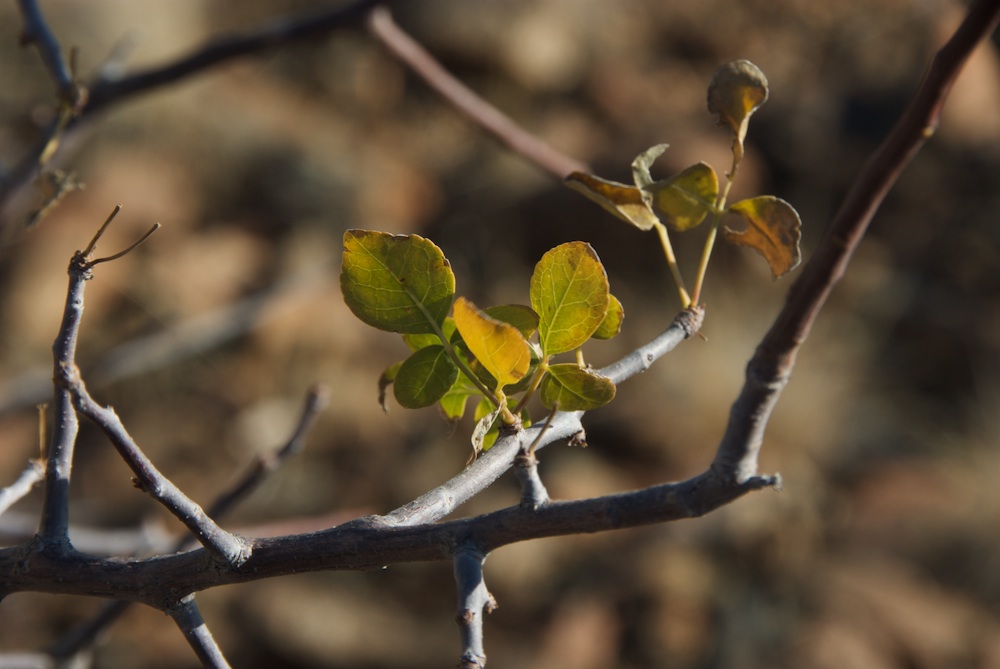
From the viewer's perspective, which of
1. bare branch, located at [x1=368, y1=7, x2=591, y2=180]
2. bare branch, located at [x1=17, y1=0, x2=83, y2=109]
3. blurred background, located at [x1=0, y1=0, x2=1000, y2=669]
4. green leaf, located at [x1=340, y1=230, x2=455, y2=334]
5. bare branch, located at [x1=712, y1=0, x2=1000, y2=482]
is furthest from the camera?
blurred background, located at [x1=0, y1=0, x2=1000, y2=669]

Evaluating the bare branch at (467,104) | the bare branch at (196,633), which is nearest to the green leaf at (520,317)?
the bare branch at (196,633)

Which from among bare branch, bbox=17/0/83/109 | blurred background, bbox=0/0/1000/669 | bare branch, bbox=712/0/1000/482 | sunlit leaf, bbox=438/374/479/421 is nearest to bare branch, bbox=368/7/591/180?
bare branch, bbox=17/0/83/109

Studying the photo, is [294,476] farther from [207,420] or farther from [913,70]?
[913,70]

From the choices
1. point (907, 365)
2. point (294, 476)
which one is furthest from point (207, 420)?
point (907, 365)

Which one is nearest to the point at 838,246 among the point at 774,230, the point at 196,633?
the point at 774,230

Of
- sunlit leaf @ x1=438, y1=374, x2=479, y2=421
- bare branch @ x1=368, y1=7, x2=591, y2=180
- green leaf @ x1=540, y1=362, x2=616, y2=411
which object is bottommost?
bare branch @ x1=368, y1=7, x2=591, y2=180

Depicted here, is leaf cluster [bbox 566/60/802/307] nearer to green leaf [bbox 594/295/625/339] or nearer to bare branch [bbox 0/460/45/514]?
green leaf [bbox 594/295/625/339]
